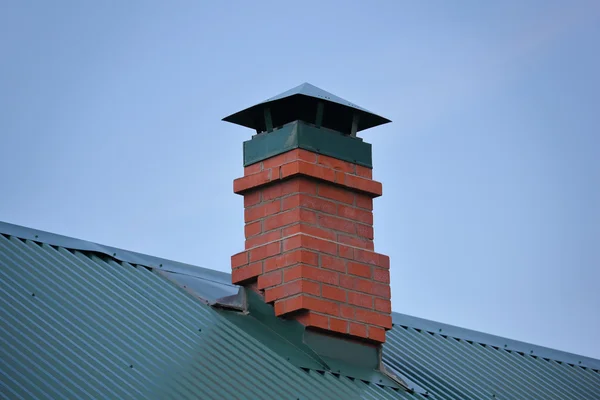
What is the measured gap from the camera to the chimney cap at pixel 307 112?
1335cm

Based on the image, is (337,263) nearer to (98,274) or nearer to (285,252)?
(285,252)

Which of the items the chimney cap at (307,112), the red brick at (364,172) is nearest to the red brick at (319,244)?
the red brick at (364,172)

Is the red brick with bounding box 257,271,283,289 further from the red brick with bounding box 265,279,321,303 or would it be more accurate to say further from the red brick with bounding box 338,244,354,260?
the red brick with bounding box 338,244,354,260

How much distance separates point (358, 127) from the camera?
13930mm

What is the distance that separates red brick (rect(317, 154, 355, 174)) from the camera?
13.2 m

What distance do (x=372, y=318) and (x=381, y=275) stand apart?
45 cm

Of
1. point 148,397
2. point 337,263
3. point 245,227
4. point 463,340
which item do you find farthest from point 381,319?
point 148,397

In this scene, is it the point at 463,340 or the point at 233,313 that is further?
the point at 463,340

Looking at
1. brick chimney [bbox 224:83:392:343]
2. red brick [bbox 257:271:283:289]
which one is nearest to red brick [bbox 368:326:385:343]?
brick chimney [bbox 224:83:392:343]

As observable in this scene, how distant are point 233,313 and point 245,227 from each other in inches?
38.8

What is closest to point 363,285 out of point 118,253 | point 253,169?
point 253,169

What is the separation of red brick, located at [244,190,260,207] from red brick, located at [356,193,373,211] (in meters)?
0.93

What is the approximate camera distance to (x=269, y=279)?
1259cm

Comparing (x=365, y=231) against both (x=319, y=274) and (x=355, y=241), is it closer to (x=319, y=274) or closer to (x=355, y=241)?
(x=355, y=241)
